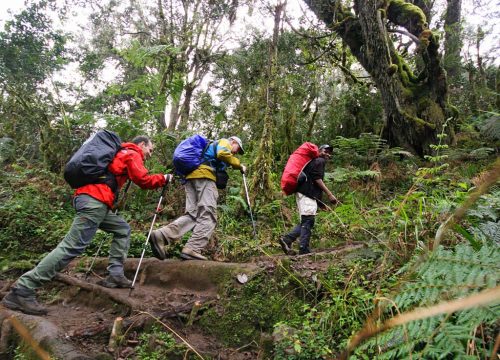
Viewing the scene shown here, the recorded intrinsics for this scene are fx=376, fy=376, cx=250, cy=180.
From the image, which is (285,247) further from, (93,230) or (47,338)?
(47,338)

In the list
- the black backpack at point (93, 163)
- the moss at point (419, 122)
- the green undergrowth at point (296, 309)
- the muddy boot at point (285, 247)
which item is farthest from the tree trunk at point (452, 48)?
the black backpack at point (93, 163)

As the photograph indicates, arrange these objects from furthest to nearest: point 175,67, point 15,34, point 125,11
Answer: point 125,11 < point 15,34 < point 175,67

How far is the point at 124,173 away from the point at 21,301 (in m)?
1.89

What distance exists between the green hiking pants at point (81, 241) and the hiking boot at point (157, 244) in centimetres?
49

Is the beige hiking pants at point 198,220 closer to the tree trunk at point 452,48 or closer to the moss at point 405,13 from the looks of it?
the moss at point 405,13

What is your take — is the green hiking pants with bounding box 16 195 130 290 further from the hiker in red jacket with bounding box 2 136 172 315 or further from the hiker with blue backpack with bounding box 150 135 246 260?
the hiker with blue backpack with bounding box 150 135 246 260

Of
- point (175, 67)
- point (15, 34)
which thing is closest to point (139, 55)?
point (175, 67)

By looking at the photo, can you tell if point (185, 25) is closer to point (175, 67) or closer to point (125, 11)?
point (175, 67)

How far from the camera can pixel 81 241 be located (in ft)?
15.1

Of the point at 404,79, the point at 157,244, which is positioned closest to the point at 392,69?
the point at 404,79

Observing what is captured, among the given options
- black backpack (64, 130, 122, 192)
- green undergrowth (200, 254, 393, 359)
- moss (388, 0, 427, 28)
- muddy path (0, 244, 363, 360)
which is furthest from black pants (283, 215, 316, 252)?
moss (388, 0, 427, 28)

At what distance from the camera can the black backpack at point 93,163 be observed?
15.1 feet

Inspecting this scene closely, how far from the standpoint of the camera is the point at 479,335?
7.79 ft

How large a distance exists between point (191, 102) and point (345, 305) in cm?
1465
